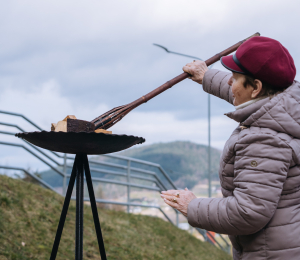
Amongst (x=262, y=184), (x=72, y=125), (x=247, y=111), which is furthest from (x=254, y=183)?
(x=72, y=125)

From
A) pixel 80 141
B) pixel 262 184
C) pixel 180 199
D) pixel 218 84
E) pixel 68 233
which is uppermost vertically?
pixel 218 84

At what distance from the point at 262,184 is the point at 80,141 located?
1.05 m

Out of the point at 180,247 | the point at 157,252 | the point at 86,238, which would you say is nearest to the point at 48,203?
the point at 86,238

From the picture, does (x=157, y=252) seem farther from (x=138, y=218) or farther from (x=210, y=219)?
(x=210, y=219)

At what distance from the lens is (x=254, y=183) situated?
140 cm

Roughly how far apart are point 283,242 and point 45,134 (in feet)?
4.41

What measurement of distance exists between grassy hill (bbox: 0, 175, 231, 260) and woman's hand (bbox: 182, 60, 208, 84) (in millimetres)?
2812

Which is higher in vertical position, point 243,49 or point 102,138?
point 243,49

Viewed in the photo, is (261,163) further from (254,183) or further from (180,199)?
(180,199)

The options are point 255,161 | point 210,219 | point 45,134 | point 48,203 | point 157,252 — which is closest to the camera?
point 255,161

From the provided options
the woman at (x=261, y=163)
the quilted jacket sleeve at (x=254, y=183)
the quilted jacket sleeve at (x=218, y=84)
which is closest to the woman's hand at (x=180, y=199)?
the woman at (x=261, y=163)

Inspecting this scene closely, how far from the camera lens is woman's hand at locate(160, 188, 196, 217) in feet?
5.39

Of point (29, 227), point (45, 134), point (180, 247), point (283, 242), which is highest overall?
point (45, 134)

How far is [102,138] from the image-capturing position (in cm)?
194
